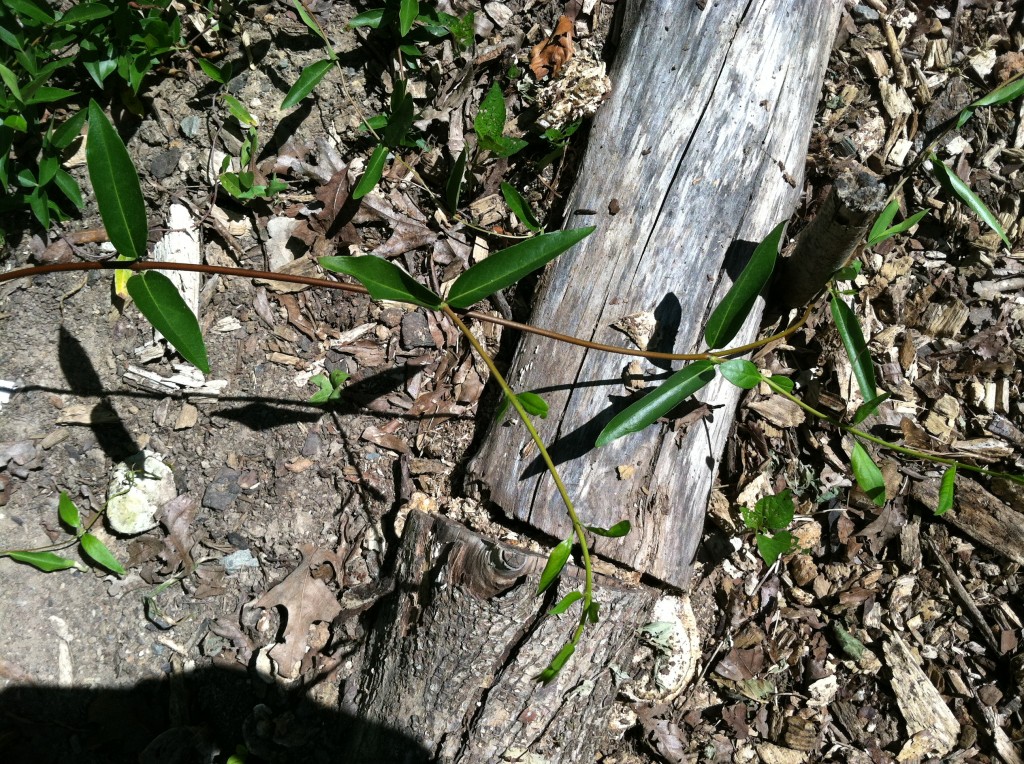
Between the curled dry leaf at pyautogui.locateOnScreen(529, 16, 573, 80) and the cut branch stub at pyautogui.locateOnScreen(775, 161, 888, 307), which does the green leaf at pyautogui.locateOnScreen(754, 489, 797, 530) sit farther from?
the curled dry leaf at pyautogui.locateOnScreen(529, 16, 573, 80)

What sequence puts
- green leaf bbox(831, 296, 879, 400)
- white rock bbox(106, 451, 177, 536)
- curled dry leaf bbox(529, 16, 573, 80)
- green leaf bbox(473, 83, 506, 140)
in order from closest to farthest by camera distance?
green leaf bbox(831, 296, 879, 400)
white rock bbox(106, 451, 177, 536)
green leaf bbox(473, 83, 506, 140)
curled dry leaf bbox(529, 16, 573, 80)

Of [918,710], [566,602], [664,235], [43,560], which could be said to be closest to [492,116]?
[664,235]

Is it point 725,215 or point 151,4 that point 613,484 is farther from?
point 151,4

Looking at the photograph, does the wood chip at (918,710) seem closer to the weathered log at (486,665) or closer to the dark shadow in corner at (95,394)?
the weathered log at (486,665)

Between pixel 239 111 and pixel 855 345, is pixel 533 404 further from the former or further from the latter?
pixel 239 111

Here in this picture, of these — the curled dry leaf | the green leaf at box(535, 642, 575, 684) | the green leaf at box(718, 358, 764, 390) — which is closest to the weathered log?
the green leaf at box(535, 642, 575, 684)

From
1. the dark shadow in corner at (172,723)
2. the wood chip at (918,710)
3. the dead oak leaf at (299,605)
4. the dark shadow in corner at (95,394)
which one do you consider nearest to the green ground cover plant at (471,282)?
the dark shadow in corner at (95,394)
